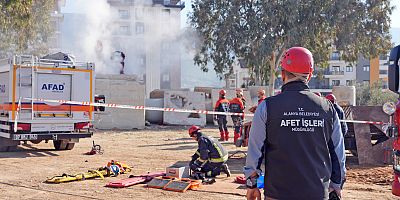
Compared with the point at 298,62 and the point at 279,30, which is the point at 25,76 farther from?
the point at 279,30

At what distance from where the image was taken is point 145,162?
12555 millimetres

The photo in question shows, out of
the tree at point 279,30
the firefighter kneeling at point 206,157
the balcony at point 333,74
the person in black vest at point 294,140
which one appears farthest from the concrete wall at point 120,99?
the balcony at point 333,74

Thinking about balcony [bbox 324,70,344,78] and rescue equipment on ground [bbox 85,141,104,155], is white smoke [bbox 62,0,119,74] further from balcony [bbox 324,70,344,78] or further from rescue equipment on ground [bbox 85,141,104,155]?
balcony [bbox 324,70,344,78]

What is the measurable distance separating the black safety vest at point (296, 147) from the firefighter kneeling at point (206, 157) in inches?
227

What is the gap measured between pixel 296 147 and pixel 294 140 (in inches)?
1.9

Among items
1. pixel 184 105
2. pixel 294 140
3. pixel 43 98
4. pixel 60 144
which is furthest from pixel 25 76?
pixel 184 105

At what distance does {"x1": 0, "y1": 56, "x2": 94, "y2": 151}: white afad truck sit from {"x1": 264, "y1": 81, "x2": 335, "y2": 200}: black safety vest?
10.7 metres

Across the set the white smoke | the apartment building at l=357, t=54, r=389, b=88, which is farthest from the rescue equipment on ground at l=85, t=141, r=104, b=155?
the apartment building at l=357, t=54, r=389, b=88

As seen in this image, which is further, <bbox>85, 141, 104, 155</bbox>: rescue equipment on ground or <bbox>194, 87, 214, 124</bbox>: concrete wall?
<bbox>194, 87, 214, 124</bbox>: concrete wall

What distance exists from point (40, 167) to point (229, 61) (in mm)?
25011

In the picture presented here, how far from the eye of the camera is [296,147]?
352 cm

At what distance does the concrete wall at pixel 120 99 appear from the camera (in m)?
24.1

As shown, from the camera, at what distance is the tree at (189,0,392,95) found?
3194 cm

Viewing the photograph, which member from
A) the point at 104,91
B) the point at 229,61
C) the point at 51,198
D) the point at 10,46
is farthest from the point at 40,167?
the point at 10,46
